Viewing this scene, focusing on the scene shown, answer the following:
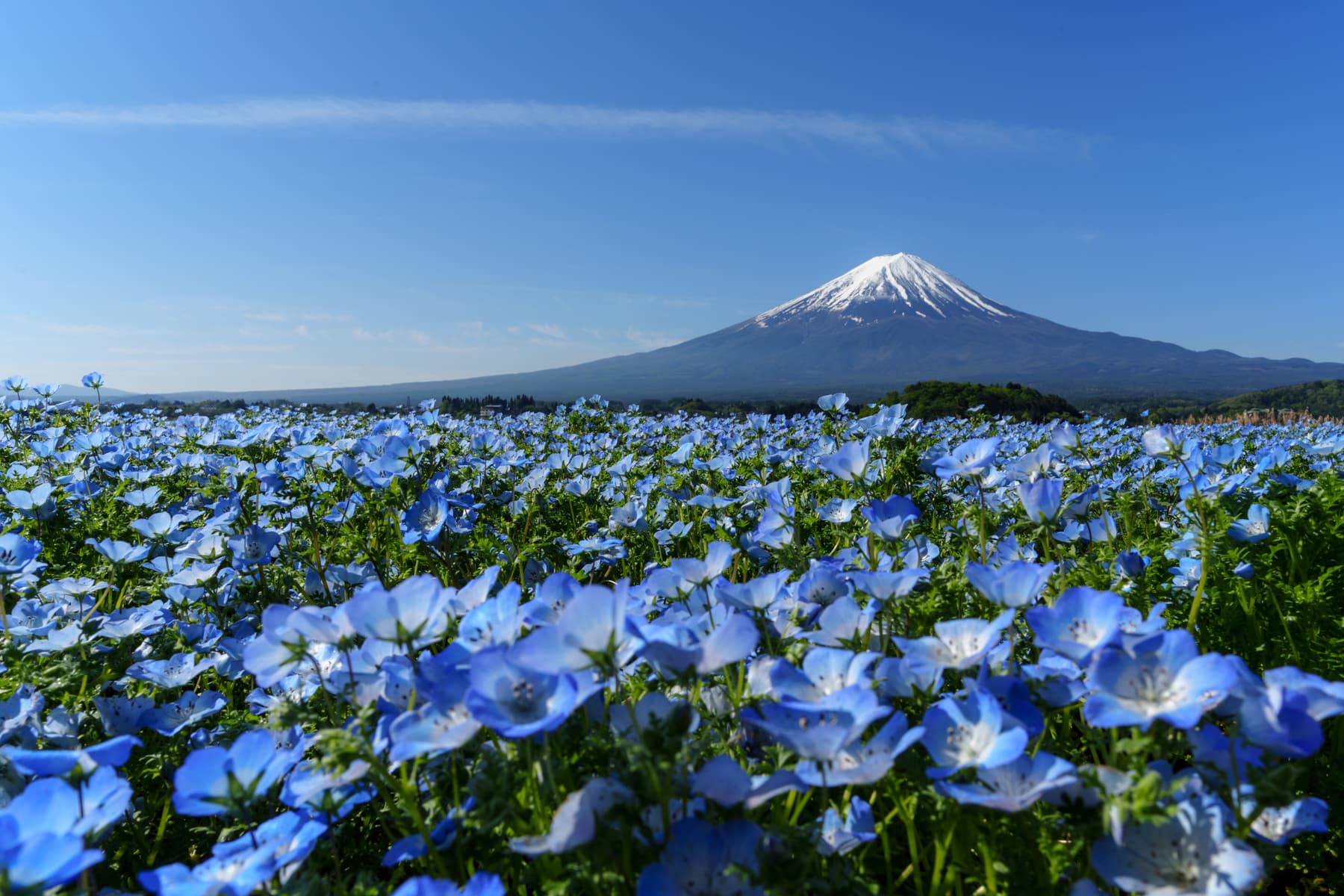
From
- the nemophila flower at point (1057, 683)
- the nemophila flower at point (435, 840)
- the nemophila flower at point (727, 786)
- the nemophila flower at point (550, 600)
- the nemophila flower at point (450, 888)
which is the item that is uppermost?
the nemophila flower at point (550, 600)

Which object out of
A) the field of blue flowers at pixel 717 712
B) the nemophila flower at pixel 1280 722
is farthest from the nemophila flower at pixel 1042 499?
the nemophila flower at pixel 1280 722

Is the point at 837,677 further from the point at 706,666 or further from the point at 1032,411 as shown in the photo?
the point at 1032,411

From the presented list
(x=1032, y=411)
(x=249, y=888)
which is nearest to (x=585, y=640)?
(x=249, y=888)

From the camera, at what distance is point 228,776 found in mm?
1227

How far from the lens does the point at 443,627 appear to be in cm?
142

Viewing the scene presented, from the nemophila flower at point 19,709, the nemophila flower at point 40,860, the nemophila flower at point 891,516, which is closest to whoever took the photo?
the nemophila flower at point 40,860

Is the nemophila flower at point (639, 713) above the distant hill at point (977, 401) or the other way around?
the other way around

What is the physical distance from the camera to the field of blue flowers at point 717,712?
3.63 ft

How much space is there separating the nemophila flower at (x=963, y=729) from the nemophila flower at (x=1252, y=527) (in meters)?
Answer: 1.92

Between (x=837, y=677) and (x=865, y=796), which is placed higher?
(x=837, y=677)

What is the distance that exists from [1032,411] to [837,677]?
18.1m

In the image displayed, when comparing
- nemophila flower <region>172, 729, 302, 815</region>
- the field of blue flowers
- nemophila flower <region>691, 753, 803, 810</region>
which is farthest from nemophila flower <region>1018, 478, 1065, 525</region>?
nemophila flower <region>172, 729, 302, 815</region>

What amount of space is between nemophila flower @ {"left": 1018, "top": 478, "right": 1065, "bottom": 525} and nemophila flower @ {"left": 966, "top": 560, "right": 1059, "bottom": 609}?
2.07 feet

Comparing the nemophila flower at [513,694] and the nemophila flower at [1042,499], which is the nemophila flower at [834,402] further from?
the nemophila flower at [513,694]
